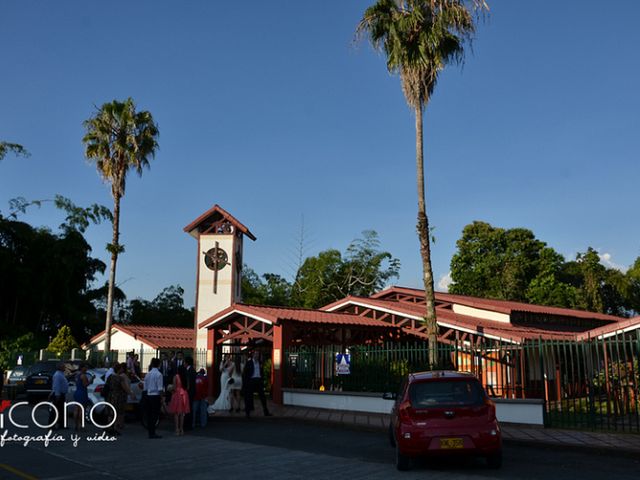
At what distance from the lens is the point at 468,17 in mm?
19578

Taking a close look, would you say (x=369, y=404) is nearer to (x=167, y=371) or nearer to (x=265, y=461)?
(x=167, y=371)

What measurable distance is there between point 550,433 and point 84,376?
1105cm

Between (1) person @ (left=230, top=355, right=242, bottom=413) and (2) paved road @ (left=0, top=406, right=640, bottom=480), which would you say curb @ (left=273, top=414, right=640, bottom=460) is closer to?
(2) paved road @ (left=0, top=406, right=640, bottom=480)

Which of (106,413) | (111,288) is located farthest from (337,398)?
(111,288)

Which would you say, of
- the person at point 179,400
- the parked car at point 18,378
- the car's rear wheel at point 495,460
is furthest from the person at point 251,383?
the parked car at point 18,378

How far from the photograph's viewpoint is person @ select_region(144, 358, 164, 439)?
14.4 meters

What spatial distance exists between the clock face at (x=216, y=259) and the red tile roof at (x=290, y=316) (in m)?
6.63

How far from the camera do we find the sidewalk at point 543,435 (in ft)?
38.7

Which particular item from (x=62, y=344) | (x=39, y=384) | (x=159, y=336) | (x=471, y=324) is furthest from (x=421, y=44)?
(x=62, y=344)

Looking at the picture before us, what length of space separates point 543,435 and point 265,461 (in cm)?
623

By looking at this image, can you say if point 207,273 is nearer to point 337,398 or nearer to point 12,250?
point 337,398

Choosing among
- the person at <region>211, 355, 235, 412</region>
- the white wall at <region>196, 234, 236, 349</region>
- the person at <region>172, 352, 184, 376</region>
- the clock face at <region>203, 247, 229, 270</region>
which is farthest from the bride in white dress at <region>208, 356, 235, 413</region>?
the clock face at <region>203, 247, 229, 270</region>

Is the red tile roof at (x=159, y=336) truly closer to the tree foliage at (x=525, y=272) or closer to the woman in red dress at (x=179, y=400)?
the woman in red dress at (x=179, y=400)

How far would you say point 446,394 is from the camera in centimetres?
988
